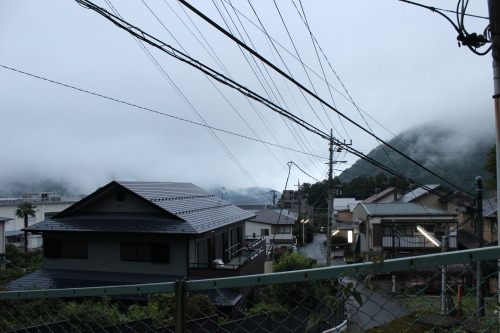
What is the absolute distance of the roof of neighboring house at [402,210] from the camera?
26.6 meters

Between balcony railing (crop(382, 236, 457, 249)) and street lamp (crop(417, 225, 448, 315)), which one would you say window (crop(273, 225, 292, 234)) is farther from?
street lamp (crop(417, 225, 448, 315))

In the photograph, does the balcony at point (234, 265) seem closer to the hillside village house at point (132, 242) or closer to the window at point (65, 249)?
the hillside village house at point (132, 242)

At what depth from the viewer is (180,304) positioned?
170 cm

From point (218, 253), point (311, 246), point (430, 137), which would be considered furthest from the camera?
point (430, 137)

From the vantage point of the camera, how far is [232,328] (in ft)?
8.92

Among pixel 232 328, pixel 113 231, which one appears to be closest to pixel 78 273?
pixel 113 231

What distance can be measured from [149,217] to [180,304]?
53.1 feet

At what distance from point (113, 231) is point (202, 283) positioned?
15516 mm

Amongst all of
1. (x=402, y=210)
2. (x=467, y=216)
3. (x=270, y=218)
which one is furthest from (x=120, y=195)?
(x=467, y=216)

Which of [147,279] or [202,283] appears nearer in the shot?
[202,283]

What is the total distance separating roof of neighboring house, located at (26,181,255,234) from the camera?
15.8 metres

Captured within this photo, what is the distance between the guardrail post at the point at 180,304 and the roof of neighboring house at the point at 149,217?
43.9 ft

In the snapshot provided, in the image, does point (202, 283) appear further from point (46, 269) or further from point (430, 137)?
point (430, 137)

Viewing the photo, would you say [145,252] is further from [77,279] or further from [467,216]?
[467,216]
